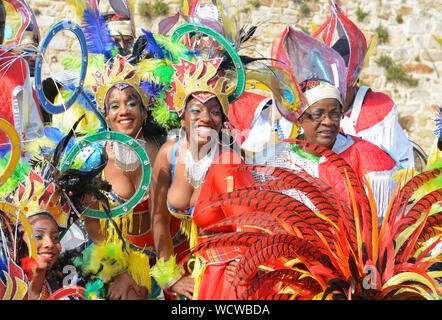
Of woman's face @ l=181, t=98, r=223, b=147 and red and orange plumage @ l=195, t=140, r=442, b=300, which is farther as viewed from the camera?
woman's face @ l=181, t=98, r=223, b=147

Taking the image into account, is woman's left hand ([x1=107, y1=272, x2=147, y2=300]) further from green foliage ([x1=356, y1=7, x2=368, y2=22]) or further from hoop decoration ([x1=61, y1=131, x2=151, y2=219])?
green foliage ([x1=356, y1=7, x2=368, y2=22])

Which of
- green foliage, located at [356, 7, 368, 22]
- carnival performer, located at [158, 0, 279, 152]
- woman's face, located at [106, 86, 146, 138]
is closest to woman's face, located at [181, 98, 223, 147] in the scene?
carnival performer, located at [158, 0, 279, 152]

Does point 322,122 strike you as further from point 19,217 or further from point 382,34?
point 382,34

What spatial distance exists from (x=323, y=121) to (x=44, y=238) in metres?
1.52

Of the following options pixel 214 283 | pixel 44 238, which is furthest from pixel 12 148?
pixel 214 283

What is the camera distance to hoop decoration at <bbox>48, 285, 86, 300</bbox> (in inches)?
107

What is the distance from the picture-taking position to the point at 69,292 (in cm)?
276

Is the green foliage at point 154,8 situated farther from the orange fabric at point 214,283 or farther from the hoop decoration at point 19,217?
the orange fabric at point 214,283

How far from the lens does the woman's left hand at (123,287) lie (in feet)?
9.29

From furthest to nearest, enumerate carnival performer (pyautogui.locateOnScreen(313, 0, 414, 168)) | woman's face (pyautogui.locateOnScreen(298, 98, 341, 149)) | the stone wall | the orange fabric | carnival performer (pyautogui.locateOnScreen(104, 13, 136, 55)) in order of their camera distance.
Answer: the stone wall < carnival performer (pyautogui.locateOnScreen(313, 0, 414, 168)) < carnival performer (pyautogui.locateOnScreen(104, 13, 136, 55)) < woman's face (pyautogui.locateOnScreen(298, 98, 341, 149)) < the orange fabric

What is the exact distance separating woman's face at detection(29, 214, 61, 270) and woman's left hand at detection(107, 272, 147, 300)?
0.35 meters

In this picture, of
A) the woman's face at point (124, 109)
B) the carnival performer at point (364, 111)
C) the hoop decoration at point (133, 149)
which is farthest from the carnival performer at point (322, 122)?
the woman's face at point (124, 109)

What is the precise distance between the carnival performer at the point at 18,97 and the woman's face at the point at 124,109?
15.1 inches

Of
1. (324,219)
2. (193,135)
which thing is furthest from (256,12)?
(324,219)
